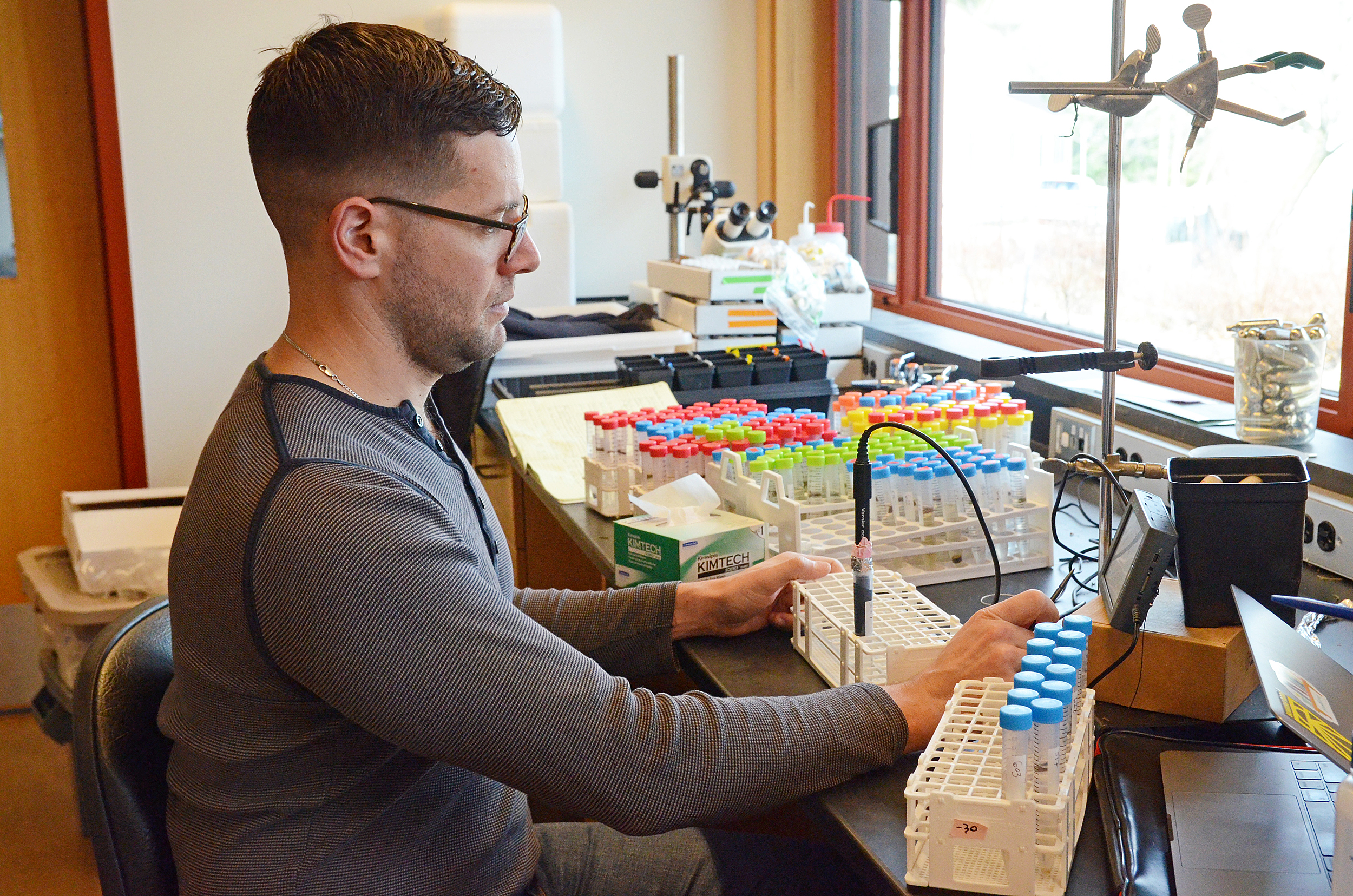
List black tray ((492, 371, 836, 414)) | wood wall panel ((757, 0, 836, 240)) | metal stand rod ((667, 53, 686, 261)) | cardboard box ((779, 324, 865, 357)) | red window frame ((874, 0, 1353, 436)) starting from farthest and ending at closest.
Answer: wood wall panel ((757, 0, 836, 240)) < metal stand rod ((667, 53, 686, 261)) < red window frame ((874, 0, 1353, 436)) < cardboard box ((779, 324, 865, 357)) < black tray ((492, 371, 836, 414))

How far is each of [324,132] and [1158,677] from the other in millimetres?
1011

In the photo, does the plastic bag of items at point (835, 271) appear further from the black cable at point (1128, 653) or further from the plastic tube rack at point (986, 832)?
the plastic tube rack at point (986, 832)

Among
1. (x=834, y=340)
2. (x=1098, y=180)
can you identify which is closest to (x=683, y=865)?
(x=834, y=340)

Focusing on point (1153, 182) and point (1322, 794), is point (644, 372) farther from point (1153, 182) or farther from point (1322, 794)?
point (1322, 794)

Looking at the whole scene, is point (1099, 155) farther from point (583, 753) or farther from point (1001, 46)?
point (583, 753)

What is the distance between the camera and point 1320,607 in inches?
35.2

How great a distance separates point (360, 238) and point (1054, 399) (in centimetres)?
155

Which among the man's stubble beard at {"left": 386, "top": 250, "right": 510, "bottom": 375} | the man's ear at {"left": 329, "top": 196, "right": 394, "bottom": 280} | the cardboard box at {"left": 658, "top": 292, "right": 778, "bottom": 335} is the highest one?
the man's ear at {"left": 329, "top": 196, "right": 394, "bottom": 280}

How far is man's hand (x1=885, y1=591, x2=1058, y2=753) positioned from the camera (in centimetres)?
110

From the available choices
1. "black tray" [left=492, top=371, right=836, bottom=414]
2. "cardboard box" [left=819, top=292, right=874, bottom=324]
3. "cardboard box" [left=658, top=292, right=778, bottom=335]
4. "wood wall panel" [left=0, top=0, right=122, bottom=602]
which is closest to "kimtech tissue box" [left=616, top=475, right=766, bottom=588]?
"black tray" [left=492, top=371, right=836, bottom=414]

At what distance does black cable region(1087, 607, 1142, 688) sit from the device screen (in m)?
0.03

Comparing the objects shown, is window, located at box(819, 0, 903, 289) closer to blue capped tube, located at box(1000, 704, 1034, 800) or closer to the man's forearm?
the man's forearm

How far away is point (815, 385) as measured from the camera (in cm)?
262

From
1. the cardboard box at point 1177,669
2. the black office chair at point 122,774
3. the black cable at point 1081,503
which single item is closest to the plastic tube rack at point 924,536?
the black cable at point 1081,503
